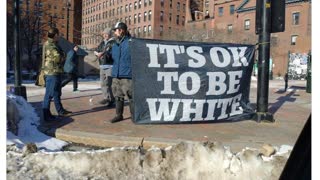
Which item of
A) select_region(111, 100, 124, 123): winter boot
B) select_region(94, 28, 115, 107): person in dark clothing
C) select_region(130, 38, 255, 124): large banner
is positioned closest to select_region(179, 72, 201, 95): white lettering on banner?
select_region(130, 38, 255, 124): large banner

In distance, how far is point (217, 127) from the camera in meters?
6.86

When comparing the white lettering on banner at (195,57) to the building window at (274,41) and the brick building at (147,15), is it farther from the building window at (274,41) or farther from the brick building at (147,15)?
the brick building at (147,15)

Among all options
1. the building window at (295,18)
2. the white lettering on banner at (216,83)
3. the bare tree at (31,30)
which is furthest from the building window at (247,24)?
the white lettering on banner at (216,83)

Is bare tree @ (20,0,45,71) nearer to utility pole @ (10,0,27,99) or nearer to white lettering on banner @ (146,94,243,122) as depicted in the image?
utility pole @ (10,0,27,99)

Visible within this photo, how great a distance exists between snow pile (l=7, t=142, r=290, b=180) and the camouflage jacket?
298 cm

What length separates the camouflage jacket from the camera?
7.30 m

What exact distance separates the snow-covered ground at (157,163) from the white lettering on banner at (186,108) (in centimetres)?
221

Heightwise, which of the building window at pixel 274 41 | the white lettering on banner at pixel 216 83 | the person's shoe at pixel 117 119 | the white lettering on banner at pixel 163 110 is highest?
the building window at pixel 274 41

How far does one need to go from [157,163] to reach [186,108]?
8.39 feet

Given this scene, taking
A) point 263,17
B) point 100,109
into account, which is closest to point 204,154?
point 263,17

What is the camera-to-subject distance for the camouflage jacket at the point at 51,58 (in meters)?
7.30

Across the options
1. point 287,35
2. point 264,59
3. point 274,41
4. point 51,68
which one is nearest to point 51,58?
point 51,68
